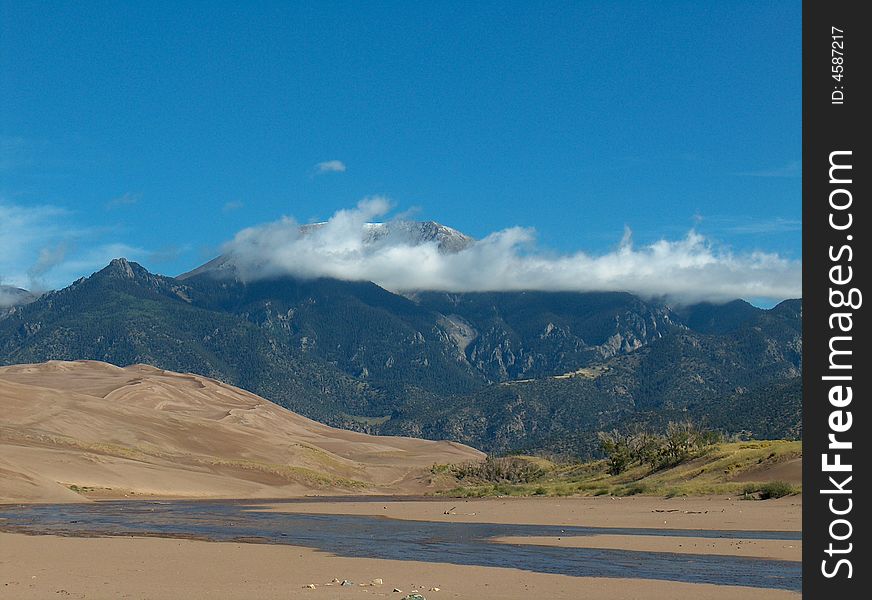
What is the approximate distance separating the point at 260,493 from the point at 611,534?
160ft

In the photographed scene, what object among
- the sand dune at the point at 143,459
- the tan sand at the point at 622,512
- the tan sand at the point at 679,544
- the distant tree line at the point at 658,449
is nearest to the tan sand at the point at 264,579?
the tan sand at the point at 679,544

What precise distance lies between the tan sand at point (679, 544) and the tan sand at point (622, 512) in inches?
184

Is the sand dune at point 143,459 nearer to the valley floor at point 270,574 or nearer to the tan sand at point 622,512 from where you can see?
the tan sand at point 622,512

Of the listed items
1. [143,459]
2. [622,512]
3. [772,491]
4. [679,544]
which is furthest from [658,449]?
[679,544]

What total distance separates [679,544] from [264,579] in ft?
45.9

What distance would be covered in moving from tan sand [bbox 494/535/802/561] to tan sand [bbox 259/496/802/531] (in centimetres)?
467

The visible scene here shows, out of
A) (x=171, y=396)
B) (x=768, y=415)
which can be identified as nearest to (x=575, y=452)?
(x=768, y=415)

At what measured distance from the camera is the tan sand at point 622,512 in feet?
123

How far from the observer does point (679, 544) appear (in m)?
29.7

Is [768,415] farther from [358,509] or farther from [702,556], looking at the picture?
[702,556]
